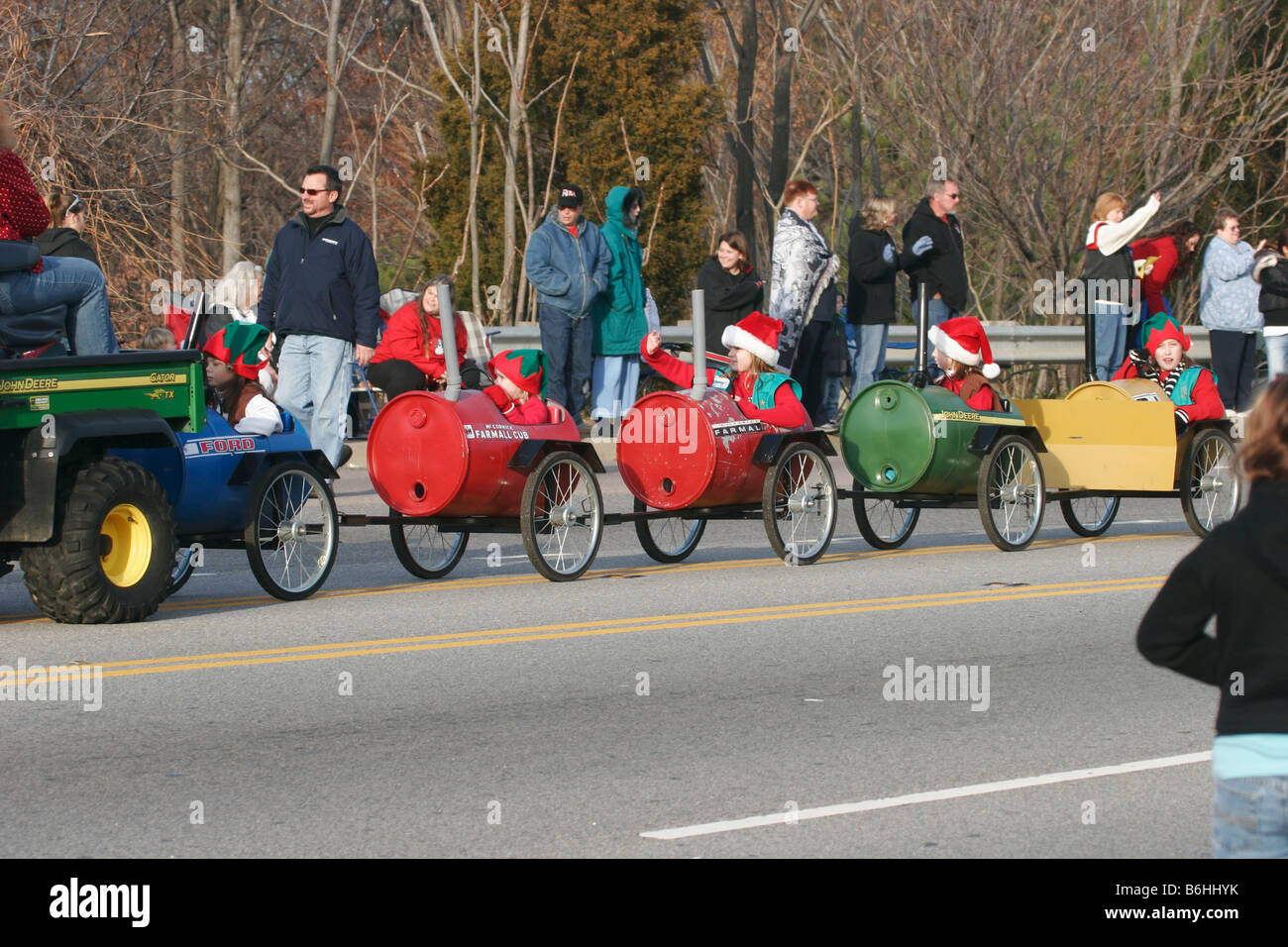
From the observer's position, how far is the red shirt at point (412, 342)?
47.0 ft

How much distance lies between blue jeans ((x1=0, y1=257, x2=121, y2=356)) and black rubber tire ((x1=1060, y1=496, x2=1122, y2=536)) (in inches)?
261

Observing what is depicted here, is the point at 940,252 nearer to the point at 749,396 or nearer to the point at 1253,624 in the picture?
the point at 749,396

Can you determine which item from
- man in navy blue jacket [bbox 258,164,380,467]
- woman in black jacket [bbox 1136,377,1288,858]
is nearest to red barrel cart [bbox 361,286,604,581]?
man in navy blue jacket [bbox 258,164,380,467]

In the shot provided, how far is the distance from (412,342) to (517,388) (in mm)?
3186

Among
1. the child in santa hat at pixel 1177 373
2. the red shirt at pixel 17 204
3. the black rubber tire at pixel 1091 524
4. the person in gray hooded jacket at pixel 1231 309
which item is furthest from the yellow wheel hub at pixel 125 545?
the person in gray hooded jacket at pixel 1231 309

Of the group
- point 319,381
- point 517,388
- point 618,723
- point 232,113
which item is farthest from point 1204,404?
point 232,113

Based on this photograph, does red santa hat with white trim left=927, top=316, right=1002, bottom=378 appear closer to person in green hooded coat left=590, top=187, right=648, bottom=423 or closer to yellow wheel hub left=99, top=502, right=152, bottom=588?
person in green hooded coat left=590, top=187, right=648, bottom=423

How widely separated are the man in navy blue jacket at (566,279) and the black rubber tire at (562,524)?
5.19 meters

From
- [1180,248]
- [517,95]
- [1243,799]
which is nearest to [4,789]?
[1243,799]

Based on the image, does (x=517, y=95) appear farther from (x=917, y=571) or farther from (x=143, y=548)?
(x=143, y=548)

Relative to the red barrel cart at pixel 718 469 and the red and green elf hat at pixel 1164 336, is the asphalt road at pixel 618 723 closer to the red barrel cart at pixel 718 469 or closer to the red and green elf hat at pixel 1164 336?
the red barrel cart at pixel 718 469

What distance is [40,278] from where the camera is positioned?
33.2ft

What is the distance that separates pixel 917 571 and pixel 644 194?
517 inches

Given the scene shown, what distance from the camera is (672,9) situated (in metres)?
24.9
